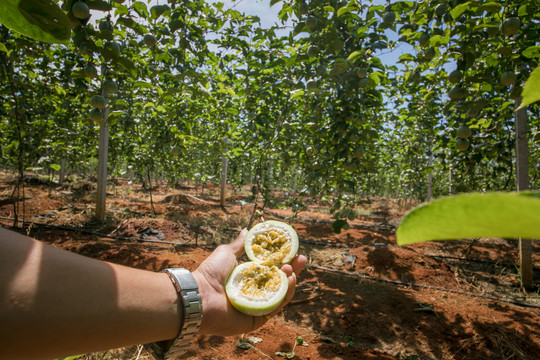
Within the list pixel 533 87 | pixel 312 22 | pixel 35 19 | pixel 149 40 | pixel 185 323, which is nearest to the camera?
pixel 533 87

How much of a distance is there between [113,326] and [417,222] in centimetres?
115

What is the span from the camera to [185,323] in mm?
1269

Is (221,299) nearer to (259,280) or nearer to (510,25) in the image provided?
(259,280)

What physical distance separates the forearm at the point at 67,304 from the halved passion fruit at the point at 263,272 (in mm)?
484

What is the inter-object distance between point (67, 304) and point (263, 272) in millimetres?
1138

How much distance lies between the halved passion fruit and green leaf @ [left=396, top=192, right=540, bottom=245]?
143cm

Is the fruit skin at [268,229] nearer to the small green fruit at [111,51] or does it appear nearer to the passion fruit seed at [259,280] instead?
the passion fruit seed at [259,280]

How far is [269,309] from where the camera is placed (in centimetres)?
155

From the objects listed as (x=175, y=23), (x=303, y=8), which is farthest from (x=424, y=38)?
(x=175, y=23)

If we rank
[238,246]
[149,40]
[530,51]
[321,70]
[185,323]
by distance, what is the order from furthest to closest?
[321,70], [149,40], [238,246], [530,51], [185,323]

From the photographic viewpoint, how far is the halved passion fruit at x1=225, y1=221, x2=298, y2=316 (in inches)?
61.5

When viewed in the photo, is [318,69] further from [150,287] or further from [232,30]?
[150,287]

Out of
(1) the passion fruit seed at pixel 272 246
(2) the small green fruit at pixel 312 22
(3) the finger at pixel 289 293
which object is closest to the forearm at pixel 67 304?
(3) the finger at pixel 289 293

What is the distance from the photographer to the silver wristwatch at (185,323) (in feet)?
4.18
